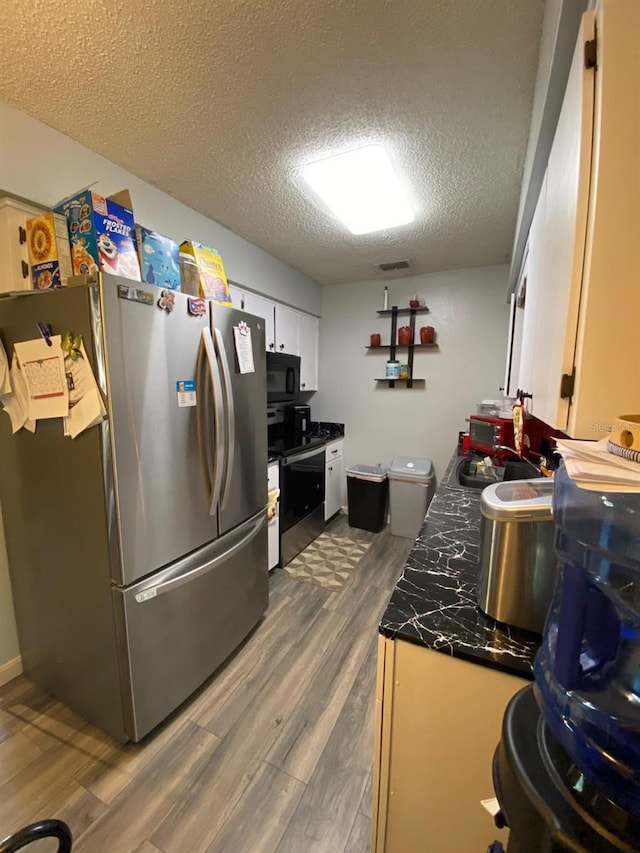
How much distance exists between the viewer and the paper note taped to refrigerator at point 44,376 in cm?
123

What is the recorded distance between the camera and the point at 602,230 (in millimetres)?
594

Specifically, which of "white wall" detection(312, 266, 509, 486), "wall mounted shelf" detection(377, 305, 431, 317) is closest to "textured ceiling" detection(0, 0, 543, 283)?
"white wall" detection(312, 266, 509, 486)

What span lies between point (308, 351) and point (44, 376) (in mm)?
2556

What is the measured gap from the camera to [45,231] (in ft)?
4.26

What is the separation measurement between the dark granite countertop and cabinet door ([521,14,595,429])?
495mm

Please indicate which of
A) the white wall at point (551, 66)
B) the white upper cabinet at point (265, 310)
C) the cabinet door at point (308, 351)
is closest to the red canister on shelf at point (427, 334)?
the cabinet door at point (308, 351)

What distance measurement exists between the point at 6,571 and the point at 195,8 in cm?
226

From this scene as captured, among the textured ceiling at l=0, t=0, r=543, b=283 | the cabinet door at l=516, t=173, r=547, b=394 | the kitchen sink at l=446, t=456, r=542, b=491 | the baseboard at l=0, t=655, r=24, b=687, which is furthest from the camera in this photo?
the kitchen sink at l=446, t=456, r=542, b=491

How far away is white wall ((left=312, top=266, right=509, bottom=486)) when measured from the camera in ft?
10.2

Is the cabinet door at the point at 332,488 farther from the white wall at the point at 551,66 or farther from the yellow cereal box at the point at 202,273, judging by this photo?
the white wall at the point at 551,66

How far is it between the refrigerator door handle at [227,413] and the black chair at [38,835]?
1036 millimetres

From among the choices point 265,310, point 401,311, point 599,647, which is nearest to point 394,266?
point 401,311

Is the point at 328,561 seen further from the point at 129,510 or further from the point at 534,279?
the point at 534,279

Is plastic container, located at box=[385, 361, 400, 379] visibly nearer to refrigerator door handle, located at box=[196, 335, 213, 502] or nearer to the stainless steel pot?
refrigerator door handle, located at box=[196, 335, 213, 502]
